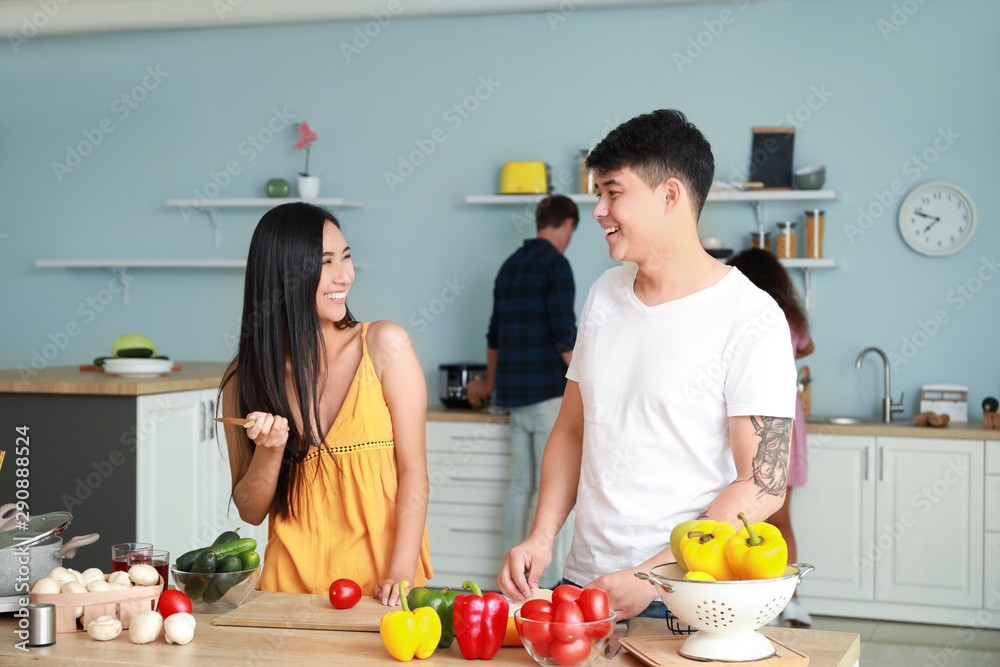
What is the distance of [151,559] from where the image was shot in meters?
1.51

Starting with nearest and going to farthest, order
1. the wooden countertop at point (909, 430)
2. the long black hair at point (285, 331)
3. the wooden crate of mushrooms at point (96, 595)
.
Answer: the wooden crate of mushrooms at point (96, 595), the long black hair at point (285, 331), the wooden countertop at point (909, 430)

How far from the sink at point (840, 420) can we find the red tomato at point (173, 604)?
9.91 ft

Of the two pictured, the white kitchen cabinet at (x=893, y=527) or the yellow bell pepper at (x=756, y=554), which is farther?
the white kitchen cabinet at (x=893, y=527)

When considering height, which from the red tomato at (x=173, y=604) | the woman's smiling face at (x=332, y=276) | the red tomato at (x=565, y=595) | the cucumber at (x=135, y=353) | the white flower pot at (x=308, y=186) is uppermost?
the white flower pot at (x=308, y=186)

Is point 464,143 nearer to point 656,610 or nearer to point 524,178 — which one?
point 524,178

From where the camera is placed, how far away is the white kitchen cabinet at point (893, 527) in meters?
3.64

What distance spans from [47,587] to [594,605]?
82 cm

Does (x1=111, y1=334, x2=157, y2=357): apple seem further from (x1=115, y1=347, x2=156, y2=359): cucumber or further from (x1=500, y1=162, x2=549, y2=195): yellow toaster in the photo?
(x1=500, y1=162, x2=549, y2=195): yellow toaster

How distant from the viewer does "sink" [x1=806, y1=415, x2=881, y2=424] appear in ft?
12.8

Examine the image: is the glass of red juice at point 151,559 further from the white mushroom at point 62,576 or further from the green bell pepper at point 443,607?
the green bell pepper at point 443,607

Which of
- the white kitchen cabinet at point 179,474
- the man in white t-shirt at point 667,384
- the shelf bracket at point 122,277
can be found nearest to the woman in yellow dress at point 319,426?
the man in white t-shirt at point 667,384

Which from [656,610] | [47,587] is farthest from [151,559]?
[656,610]

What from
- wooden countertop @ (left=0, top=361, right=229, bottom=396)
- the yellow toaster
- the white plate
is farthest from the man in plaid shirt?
the white plate

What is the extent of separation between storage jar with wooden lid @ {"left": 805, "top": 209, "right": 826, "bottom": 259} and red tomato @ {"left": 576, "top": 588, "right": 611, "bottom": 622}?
3.20 metres
